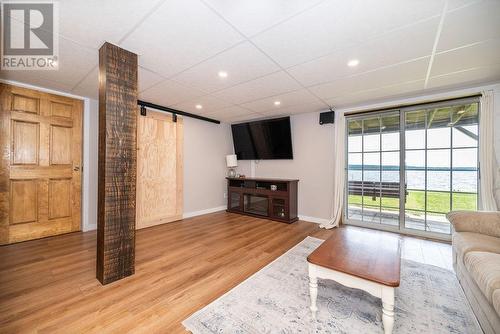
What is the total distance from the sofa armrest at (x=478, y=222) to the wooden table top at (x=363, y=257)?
843 mm

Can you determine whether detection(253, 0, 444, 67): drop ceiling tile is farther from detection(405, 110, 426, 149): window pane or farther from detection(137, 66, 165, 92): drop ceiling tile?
detection(405, 110, 426, 149): window pane

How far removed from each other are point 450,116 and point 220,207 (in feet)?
16.4

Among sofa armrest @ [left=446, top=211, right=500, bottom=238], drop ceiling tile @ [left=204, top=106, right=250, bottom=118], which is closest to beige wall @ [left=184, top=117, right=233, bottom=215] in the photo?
drop ceiling tile @ [left=204, top=106, right=250, bottom=118]

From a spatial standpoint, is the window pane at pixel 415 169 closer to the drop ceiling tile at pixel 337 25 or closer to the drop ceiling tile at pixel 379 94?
the drop ceiling tile at pixel 379 94

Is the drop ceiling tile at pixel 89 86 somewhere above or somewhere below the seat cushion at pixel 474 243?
above

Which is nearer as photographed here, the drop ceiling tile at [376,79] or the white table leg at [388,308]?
the white table leg at [388,308]

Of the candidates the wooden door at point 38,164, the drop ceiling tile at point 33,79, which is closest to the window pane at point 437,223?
the wooden door at point 38,164

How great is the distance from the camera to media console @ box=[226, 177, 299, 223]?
14.5 ft

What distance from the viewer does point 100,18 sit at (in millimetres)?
1682

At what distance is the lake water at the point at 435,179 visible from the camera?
318 centimetres

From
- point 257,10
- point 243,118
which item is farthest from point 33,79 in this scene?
point 243,118

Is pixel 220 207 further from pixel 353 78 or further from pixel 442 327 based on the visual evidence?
pixel 442 327

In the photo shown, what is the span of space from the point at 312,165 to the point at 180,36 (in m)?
3.55

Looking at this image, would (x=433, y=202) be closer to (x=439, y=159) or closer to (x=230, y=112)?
(x=439, y=159)
